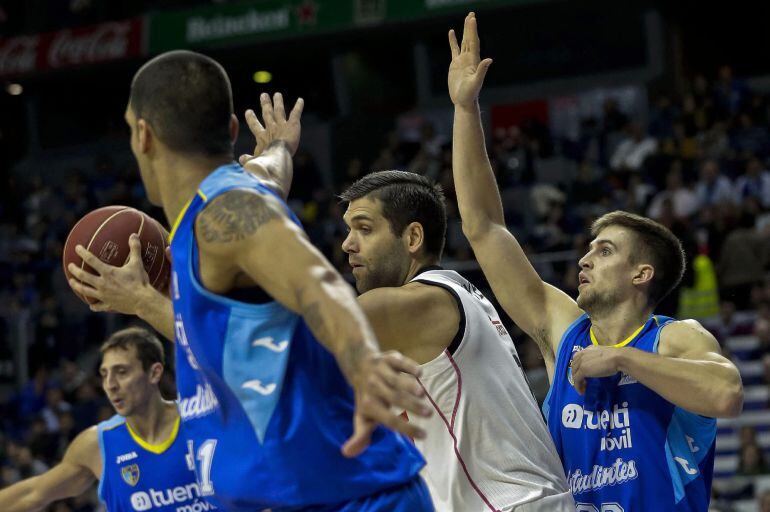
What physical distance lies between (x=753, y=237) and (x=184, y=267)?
11.6 m

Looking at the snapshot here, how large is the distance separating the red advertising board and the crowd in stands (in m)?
2.78

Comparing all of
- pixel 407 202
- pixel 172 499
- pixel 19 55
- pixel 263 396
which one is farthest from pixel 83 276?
pixel 19 55

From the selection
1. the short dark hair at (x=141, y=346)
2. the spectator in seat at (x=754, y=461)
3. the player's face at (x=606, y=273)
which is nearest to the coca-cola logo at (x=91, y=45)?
the spectator in seat at (x=754, y=461)

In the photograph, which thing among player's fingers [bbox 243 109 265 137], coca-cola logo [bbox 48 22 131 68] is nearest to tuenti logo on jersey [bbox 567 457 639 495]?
player's fingers [bbox 243 109 265 137]

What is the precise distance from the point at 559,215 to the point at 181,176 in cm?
1298

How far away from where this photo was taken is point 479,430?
400 centimetres

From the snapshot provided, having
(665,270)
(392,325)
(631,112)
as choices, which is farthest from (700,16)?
(392,325)

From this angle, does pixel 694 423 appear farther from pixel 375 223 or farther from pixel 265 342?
pixel 265 342

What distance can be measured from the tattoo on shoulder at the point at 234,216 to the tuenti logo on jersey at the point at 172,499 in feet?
10.6

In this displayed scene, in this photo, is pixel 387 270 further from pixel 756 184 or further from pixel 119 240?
pixel 756 184

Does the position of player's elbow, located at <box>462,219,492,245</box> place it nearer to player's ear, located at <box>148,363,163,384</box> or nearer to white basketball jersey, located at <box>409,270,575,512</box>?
white basketball jersey, located at <box>409,270,575,512</box>

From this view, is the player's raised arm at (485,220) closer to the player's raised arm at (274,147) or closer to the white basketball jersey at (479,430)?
the player's raised arm at (274,147)

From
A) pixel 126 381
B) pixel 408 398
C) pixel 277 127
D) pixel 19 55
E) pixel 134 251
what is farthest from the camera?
pixel 19 55

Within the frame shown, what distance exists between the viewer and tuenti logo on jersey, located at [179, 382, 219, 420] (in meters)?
3.22
